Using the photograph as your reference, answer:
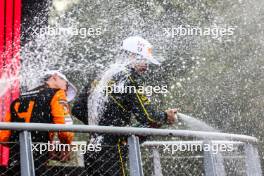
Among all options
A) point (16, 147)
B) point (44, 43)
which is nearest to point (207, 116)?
point (44, 43)

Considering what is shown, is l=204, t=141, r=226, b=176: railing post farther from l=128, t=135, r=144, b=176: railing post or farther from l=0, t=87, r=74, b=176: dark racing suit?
l=0, t=87, r=74, b=176: dark racing suit

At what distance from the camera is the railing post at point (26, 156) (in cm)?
288

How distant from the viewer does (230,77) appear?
10289 millimetres

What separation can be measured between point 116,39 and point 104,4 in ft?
3.67

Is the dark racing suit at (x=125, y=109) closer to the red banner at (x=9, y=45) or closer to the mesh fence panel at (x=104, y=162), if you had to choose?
the mesh fence panel at (x=104, y=162)

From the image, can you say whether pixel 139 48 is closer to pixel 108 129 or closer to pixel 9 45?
pixel 108 129

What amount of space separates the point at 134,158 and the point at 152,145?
1.17m

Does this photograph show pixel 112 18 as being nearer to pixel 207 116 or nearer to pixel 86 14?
pixel 86 14

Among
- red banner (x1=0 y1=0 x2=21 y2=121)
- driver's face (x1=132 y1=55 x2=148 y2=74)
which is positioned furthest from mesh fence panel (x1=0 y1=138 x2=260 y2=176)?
red banner (x1=0 y1=0 x2=21 y2=121)

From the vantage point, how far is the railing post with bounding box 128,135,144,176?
319 centimetres

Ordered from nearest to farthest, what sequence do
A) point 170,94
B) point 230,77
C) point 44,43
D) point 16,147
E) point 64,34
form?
1. point 16,147
2. point 44,43
3. point 64,34
4. point 170,94
5. point 230,77

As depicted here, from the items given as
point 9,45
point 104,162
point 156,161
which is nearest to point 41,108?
point 104,162

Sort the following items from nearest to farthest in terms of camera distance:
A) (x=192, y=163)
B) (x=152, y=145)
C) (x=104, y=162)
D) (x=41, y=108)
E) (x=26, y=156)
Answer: (x=26, y=156) → (x=104, y=162) → (x=41, y=108) → (x=192, y=163) → (x=152, y=145)

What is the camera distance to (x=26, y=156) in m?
2.89
